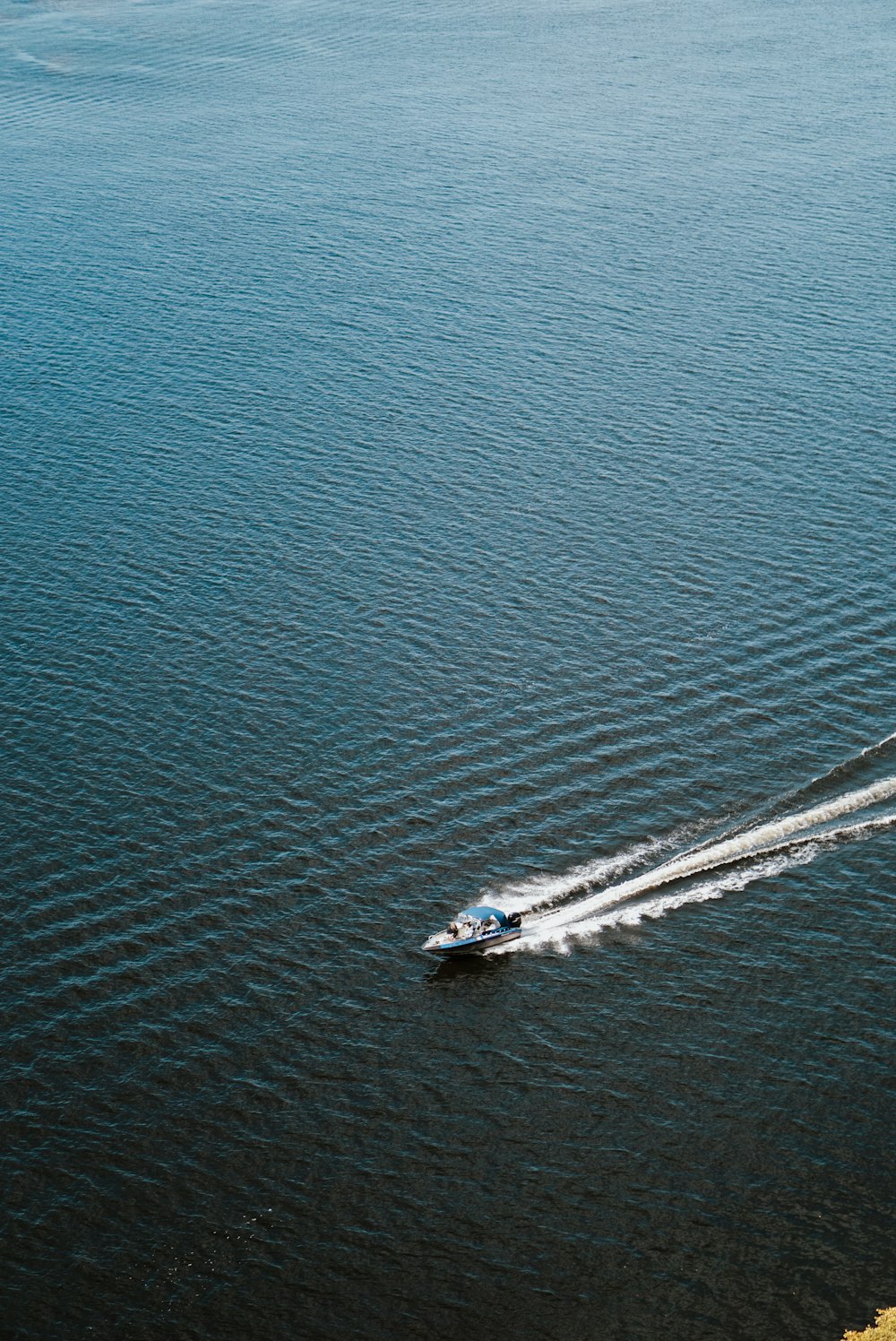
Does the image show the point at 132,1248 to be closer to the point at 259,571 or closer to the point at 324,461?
the point at 259,571

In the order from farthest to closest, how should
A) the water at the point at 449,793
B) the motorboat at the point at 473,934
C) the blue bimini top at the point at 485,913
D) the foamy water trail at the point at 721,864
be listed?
the foamy water trail at the point at 721,864 < the blue bimini top at the point at 485,913 < the motorboat at the point at 473,934 < the water at the point at 449,793

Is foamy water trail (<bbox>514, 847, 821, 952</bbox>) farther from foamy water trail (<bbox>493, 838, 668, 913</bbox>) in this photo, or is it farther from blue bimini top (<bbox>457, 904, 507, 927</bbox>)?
foamy water trail (<bbox>493, 838, 668, 913</bbox>)

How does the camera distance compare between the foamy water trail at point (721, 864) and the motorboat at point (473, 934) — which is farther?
the foamy water trail at point (721, 864)

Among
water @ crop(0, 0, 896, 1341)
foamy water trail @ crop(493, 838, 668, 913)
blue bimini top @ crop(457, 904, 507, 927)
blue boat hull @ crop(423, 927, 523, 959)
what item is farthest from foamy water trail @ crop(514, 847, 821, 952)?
foamy water trail @ crop(493, 838, 668, 913)

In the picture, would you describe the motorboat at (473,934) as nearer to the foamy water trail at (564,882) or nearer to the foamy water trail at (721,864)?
the foamy water trail at (721,864)

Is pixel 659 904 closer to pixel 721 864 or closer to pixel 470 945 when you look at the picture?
pixel 721 864

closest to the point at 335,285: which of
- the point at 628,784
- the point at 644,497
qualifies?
the point at 644,497

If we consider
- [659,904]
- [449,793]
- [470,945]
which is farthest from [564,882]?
[449,793]

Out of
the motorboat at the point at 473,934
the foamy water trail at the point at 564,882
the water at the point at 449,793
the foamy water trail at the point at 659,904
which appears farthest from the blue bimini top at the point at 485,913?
the water at the point at 449,793

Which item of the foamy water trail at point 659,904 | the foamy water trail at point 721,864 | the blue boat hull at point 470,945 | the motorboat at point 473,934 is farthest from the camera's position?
the foamy water trail at point 721,864
